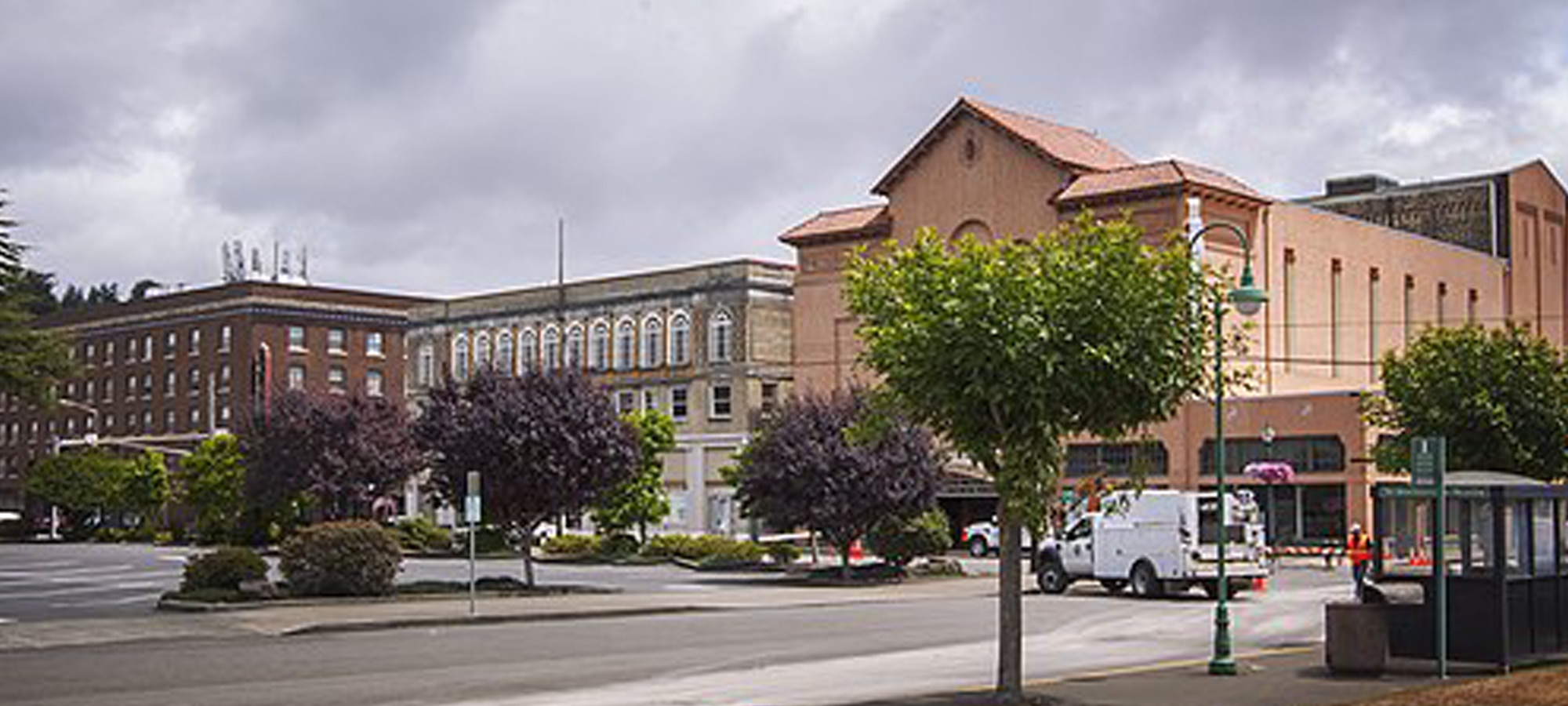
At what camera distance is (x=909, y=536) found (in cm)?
4719

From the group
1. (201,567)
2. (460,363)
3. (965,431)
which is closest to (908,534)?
(201,567)

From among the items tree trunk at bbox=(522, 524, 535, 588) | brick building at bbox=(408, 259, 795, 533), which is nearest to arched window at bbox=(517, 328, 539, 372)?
brick building at bbox=(408, 259, 795, 533)

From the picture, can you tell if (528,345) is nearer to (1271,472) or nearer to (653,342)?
(653,342)

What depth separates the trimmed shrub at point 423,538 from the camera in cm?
6762

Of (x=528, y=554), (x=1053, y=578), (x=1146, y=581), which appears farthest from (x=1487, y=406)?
(x=528, y=554)

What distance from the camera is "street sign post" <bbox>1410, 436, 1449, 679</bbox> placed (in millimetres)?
19141

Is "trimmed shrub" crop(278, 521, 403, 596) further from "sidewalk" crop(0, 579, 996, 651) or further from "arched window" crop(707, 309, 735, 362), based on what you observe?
"arched window" crop(707, 309, 735, 362)

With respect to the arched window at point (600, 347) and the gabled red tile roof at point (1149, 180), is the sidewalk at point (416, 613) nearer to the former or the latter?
the gabled red tile roof at point (1149, 180)

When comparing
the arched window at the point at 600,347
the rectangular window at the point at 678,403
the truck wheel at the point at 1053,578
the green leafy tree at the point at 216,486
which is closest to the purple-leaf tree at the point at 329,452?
the green leafy tree at the point at 216,486

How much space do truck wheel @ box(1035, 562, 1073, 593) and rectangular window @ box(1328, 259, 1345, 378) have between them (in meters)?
34.6

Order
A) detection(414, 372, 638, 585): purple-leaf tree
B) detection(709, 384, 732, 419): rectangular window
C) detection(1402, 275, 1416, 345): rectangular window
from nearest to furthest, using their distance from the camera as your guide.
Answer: detection(414, 372, 638, 585): purple-leaf tree → detection(1402, 275, 1416, 345): rectangular window → detection(709, 384, 732, 419): rectangular window

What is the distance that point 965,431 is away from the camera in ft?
57.9

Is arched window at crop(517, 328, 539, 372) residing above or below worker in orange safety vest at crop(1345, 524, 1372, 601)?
above

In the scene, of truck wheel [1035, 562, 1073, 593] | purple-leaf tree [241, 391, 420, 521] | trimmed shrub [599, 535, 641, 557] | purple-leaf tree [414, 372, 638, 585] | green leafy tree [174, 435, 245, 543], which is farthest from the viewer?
green leafy tree [174, 435, 245, 543]
